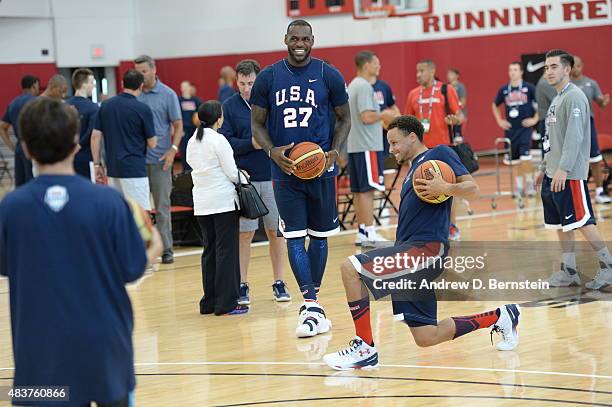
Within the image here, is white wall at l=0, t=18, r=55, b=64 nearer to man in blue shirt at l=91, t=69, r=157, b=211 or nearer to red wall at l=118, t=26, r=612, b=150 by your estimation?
red wall at l=118, t=26, r=612, b=150

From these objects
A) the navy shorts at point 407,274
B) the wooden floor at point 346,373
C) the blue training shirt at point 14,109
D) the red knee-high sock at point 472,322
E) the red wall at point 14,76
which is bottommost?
the wooden floor at point 346,373

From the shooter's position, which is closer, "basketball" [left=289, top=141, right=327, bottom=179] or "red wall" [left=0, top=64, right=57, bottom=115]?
"basketball" [left=289, top=141, right=327, bottom=179]

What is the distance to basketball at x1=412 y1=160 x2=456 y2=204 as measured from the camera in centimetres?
584

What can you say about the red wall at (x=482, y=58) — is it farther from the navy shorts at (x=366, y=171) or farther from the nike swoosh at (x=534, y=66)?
the navy shorts at (x=366, y=171)

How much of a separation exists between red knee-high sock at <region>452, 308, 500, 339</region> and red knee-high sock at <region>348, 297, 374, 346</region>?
0.50 metres

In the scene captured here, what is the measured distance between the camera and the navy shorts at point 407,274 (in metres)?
5.94

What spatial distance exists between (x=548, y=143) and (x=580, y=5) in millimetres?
13242

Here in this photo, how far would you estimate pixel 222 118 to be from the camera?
26.8ft

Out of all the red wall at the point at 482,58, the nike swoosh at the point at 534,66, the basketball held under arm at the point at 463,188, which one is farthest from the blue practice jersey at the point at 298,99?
the nike swoosh at the point at 534,66

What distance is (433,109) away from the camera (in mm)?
11445

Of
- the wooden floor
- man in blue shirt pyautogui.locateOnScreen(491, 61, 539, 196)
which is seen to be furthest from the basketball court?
man in blue shirt pyautogui.locateOnScreen(491, 61, 539, 196)

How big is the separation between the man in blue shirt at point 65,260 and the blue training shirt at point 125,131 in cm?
667

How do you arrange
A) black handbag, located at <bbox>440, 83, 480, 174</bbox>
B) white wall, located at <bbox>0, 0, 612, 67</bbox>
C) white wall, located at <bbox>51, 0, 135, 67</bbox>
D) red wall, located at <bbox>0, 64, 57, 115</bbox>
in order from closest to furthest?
black handbag, located at <bbox>440, 83, 480, 174</bbox> < white wall, located at <bbox>0, 0, 612, 67</bbox> < red wall, located at <bbox>0, 64, 57, 115</bbox> < white wall, located at <bbox>51, 0, 135, 67</bbox>

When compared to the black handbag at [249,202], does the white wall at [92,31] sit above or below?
above
